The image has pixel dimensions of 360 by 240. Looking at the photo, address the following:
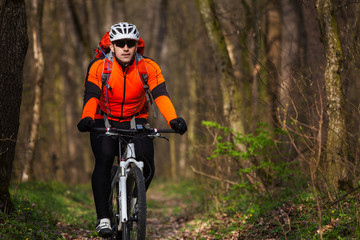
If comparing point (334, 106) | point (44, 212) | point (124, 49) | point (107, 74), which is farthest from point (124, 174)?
point (334, 106)

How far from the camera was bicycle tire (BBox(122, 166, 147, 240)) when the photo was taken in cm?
498

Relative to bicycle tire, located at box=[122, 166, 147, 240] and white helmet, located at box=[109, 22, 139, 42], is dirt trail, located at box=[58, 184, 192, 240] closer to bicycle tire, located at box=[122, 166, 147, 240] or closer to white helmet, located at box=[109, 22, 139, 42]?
bicycle tire, located at box=[122, 166, 147, 240]

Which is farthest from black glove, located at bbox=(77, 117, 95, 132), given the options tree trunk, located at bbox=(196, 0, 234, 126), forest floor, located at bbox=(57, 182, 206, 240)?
A: tree trunk, located at bbox=(196, 0, 234, 126)

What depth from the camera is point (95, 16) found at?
18.0m

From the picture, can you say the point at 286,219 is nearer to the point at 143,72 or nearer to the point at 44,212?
the point at 143,72

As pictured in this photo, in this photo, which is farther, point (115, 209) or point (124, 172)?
point (115, 209)

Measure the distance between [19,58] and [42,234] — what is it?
231cm

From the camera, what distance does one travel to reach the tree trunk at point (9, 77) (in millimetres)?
6281

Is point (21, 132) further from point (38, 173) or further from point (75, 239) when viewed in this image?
point (75, 239)

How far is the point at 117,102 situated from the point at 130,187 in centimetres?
103

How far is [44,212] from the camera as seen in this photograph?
746 cm

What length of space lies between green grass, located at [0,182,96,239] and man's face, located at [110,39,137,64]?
2.29m

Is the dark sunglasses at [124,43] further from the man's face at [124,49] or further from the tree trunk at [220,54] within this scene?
the tree trunk at [220,54]

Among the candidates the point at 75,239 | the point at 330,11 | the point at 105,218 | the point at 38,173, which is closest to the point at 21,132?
the point at 38,173
